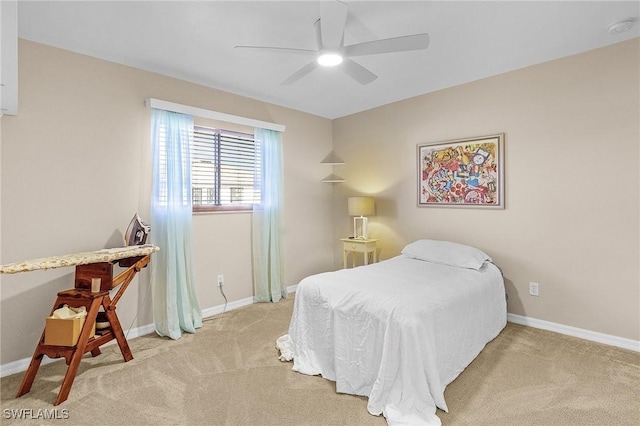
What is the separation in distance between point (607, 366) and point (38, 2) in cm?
465

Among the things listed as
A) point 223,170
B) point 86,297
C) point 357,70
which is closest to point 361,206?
point 223,170

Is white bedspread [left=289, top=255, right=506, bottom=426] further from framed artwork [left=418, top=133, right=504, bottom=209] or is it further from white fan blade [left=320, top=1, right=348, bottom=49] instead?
white fan blade [left=320, top=1, right=348, bottom=49]

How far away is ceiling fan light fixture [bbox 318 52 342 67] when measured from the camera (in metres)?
2.25

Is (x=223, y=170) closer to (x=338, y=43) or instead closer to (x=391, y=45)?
(x=338, y=43)

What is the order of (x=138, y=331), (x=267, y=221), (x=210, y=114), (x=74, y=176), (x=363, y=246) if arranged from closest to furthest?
(x=74, y=176) → (x=138, y=331) → (x=210, y=114) → (x=267, y=221) → (x=363, y=246)

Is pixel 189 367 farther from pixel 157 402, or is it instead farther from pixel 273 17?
pixel 273 17

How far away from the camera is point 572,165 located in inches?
114

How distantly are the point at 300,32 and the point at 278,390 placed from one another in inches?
101

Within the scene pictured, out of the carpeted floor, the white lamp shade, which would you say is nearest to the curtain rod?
the white lamp shade

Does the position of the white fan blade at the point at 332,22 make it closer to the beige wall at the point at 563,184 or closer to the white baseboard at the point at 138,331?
the beige wall at the point at 563,184

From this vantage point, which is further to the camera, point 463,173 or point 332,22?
point 463,173

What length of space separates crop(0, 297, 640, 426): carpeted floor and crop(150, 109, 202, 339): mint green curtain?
1.04 feet

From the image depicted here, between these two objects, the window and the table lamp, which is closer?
the window

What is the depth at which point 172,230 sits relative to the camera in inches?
122
